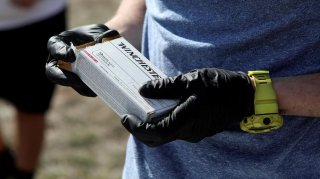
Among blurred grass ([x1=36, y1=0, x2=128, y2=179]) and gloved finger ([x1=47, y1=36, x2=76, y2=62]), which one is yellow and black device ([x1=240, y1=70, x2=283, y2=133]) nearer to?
gloved finger ([x1=47, y1=36, x2=76, y2=62])

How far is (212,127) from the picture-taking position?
142cm

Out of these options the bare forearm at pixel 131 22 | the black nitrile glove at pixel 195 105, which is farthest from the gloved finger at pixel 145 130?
the bare forearm at pixel 131 22

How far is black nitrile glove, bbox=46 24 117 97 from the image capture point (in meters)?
1.58

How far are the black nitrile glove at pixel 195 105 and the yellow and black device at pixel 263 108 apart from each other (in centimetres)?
4

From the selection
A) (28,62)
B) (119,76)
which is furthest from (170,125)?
(28,62)

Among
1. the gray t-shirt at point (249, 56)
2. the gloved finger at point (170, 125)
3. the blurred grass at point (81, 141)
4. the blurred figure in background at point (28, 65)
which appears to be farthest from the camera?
the blurred grass at point (81, 141)

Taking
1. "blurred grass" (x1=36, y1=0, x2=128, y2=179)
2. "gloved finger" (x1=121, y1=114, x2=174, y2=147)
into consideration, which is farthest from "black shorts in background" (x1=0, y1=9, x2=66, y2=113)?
"gloved finger" (x1=121, y1=114, x2=174, y2=147)

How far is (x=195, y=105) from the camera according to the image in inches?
54.5

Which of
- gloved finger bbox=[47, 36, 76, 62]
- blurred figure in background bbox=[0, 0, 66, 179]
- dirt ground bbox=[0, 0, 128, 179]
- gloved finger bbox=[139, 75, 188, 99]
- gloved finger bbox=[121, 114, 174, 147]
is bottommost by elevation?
dirt ground bbox=[0, 0, 128, 179]

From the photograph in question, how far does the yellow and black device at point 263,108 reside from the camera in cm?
146

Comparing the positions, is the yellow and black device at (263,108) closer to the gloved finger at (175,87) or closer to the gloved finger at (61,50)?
the gloved finger at (175,87)

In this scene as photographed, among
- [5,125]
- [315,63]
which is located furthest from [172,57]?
[5,125]

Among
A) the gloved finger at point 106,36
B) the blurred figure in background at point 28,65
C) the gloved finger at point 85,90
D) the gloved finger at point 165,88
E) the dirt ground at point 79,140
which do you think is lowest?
the dirt ground at point 79,140

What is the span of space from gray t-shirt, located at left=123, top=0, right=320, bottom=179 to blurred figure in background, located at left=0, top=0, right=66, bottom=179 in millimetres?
1911
